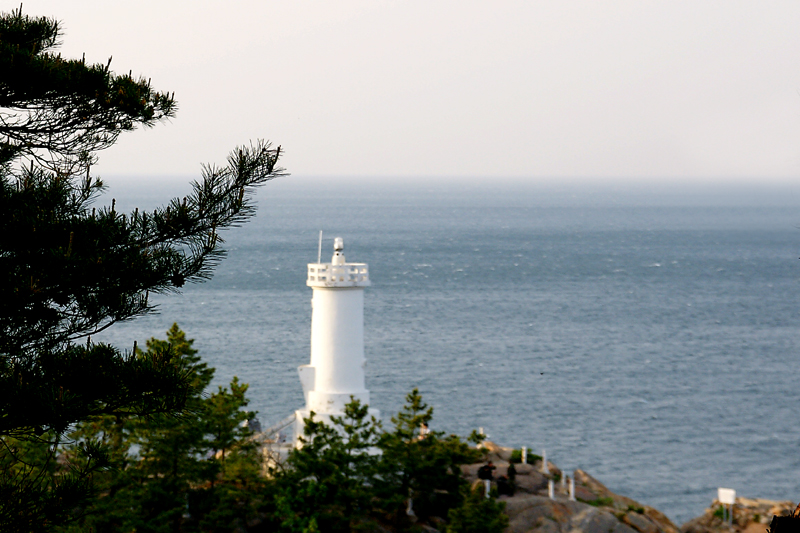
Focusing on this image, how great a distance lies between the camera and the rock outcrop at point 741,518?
82.9 ft

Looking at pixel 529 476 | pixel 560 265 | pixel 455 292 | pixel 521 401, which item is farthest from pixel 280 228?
pixel 529 476

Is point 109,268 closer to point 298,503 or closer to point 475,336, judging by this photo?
point 298,503

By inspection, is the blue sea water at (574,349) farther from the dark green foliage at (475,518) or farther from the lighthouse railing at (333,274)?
the lighthouse railing at (333,274)

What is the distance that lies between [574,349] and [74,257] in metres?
49.6

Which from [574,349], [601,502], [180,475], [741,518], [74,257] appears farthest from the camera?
[574,349]

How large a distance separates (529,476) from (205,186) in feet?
63.3

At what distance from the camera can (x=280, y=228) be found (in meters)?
146

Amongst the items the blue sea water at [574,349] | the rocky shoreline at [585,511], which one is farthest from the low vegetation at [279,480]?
the blue sea water at [574,349]

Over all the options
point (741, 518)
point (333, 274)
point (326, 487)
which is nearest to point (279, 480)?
point (326, 487)

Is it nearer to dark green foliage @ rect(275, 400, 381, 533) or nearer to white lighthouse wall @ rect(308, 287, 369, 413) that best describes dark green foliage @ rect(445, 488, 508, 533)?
dark green foliage @ rect(275, 400, 381, 533)

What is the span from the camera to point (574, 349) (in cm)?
5516

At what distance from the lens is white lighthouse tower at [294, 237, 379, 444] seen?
23.5 metres

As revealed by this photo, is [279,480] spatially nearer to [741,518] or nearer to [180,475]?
[180,475]

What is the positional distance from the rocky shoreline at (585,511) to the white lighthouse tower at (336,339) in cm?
387
